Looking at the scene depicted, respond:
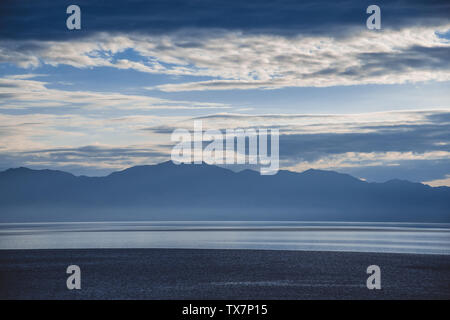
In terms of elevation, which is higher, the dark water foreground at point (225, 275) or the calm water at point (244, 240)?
the calm water at point (244, 240)

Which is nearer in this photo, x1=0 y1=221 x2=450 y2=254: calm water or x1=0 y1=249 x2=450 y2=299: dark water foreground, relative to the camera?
x1=0 y1=249 x2=450 y2=299: dark water foreground

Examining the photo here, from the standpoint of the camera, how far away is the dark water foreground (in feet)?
100

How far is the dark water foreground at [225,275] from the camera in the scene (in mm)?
30578

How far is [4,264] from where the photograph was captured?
155 ft

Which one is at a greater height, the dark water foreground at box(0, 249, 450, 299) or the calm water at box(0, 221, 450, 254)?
the calm water at box(0, 221, 450, 254)

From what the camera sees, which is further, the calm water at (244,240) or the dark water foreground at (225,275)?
Answer: the calm water at (244,240)

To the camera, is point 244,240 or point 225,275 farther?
point 244,240

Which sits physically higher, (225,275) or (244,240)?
(244,240)

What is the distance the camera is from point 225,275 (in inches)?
1521
